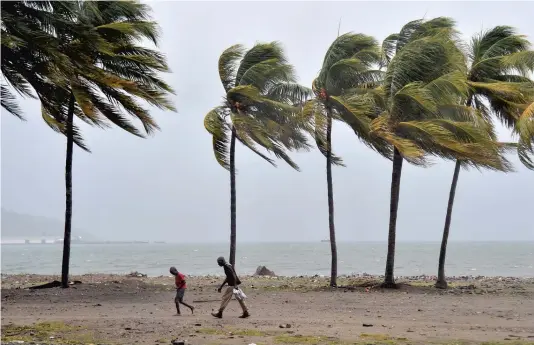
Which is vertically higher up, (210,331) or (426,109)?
(426,109)

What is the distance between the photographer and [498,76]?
23031 millimetres

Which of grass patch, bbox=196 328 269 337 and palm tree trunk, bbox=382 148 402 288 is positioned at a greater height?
palm tree trunk, bbox=382 148 402 288

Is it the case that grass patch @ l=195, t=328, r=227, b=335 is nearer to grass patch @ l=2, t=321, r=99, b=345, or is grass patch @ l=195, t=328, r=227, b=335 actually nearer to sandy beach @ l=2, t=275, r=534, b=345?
sandy beach @ l=2, t=275, r=534, b=345

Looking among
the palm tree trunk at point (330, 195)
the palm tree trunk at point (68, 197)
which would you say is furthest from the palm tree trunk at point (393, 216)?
the palm tree trunk at point (68, 197)

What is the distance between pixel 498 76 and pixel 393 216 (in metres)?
6.61

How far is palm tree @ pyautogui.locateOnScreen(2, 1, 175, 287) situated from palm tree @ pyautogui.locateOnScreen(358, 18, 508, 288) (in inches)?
301

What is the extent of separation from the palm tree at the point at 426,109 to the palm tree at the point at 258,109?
10.9 feet

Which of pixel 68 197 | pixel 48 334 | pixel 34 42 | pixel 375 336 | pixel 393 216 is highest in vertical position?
pixel 34 42

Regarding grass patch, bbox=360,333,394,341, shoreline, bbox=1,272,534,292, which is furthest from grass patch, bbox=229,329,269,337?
shoreline, bbox=1,272,534,292

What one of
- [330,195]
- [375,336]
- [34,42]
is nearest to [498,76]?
[330,195]

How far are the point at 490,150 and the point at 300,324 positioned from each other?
9489mm

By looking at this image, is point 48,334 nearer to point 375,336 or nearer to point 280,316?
point 280,316

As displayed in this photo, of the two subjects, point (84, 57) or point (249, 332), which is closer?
point (249, 332)

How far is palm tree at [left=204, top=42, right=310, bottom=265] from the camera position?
23359 mm
